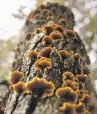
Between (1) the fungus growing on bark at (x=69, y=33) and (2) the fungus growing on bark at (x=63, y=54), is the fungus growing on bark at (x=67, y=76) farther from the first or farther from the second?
(1) the fungus growing on bark at (x=69, y=33)

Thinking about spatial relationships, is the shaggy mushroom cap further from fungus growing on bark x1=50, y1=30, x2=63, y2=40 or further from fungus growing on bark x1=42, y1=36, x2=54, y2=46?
fungus growing on bark x1=42, y1=36, x2=54, y2=46

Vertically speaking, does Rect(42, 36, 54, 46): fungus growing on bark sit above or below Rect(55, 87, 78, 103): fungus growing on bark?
above

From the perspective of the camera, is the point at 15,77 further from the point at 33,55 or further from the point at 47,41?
the point at 47,41

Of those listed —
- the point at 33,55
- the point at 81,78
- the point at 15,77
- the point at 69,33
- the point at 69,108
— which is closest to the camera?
the point at 69,108

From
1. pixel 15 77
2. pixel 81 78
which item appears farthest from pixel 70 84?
pixel 15 77

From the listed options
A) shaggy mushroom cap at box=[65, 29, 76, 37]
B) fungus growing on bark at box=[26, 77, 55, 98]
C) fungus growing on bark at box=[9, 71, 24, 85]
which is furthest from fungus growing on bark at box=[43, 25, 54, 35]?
fungus growing on bark at box=[26, 77, 55, 98]
